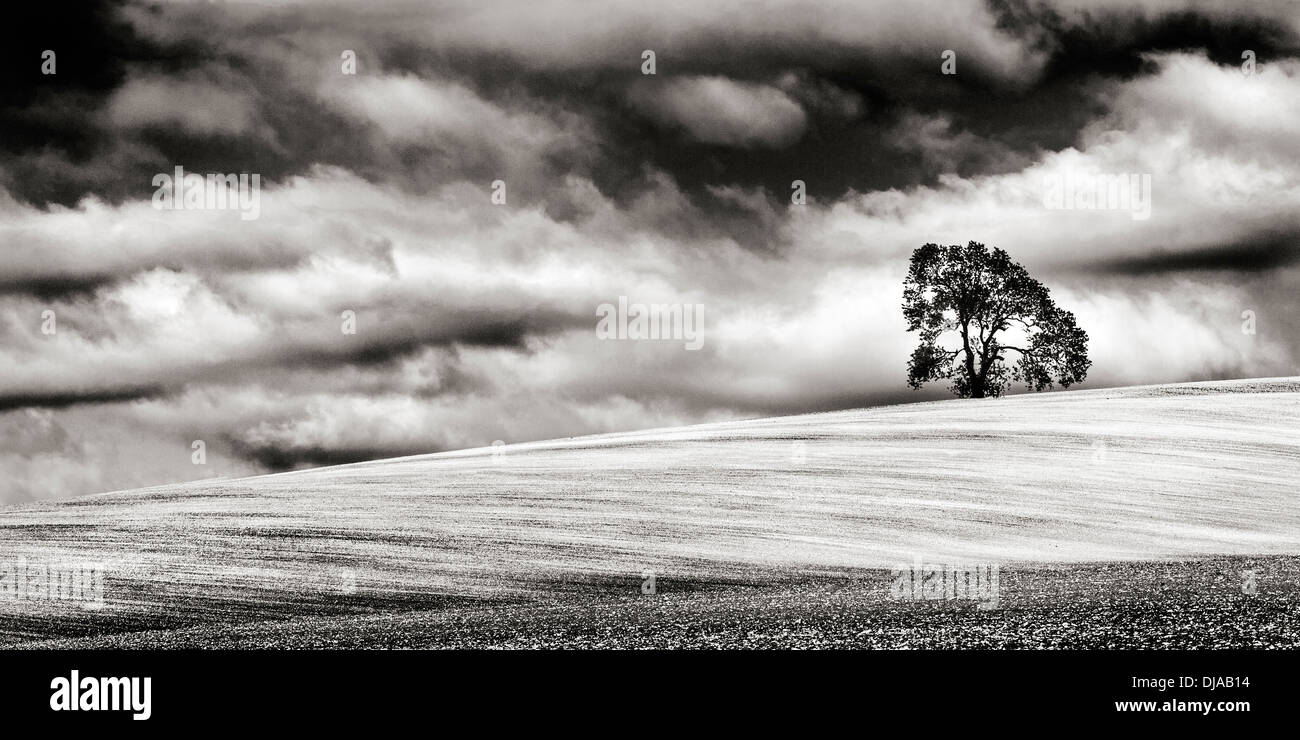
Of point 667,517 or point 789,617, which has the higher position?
point 667,517

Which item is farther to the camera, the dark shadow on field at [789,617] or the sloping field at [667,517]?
the sloping field at [667,517]

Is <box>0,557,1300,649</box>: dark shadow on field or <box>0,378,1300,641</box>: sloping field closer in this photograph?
<box>0,557,1300,649</box>: dark shadow on field

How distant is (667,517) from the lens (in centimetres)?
1611

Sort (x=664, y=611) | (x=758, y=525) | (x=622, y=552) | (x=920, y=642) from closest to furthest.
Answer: (x=920, y=642)
(x=664, y=611)
(x=622, y=552)
(x=758, y=525)

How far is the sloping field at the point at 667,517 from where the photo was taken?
41.0 feet

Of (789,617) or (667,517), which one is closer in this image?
(789,617)

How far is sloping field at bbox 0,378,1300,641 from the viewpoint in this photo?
492 inches

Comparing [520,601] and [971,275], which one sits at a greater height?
[971,275]

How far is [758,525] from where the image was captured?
15.4 meters

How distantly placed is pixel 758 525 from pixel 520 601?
4.69 metres

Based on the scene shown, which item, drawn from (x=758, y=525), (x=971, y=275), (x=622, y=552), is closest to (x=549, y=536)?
(x=622, y=552)
